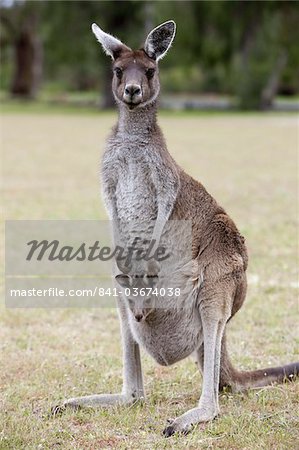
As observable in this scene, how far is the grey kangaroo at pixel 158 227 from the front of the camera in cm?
319

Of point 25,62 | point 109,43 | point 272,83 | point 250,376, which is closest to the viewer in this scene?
point 109,43

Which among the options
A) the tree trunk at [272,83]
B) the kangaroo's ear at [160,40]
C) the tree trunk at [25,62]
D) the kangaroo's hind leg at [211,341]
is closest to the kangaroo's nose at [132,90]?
the kangaroo's ear at [160,40]

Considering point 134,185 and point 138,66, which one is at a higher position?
point 138,66

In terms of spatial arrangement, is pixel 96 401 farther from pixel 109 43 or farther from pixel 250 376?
pixel 109 43

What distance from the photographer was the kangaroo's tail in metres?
3.40

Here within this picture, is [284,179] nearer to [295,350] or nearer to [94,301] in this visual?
[94,301]

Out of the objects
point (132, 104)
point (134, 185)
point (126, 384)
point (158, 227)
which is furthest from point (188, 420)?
point (132, 104)

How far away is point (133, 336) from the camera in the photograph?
131 inches

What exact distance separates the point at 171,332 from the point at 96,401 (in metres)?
0.44

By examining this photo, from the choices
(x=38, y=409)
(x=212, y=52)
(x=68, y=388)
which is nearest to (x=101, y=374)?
(x=68, y=388)

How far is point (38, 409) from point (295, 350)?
149 cm

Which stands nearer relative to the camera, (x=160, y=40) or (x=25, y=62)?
(x=160, y=40)

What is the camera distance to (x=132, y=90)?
322 centimetres

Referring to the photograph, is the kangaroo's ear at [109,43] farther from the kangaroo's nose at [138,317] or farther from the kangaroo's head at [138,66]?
the kangaroo's nose at [138,317]
